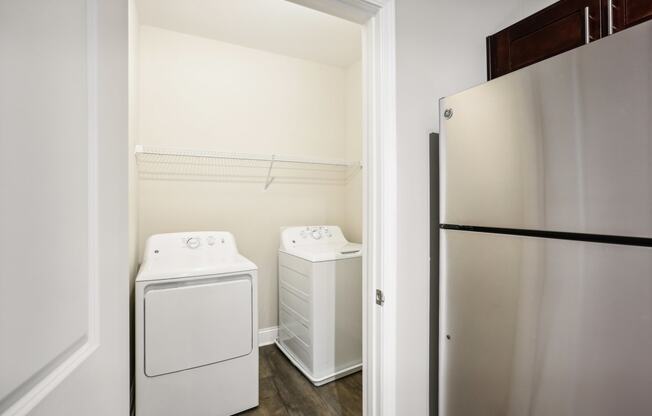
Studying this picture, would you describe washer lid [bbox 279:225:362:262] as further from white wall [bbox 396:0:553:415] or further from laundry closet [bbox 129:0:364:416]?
white wall [bbox 396:0:553:415]

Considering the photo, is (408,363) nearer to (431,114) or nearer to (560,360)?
(560,360)

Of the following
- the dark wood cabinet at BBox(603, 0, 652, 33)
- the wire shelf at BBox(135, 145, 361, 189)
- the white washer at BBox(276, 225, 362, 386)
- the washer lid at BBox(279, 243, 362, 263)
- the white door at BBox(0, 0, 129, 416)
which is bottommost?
the white washer at BBox(276, 225, 362, 386)

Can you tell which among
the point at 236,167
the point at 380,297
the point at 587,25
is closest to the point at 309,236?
the point at 236,167

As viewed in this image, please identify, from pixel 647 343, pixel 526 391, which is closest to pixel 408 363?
pixel 526 391

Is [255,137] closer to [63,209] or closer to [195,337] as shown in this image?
[195,337]

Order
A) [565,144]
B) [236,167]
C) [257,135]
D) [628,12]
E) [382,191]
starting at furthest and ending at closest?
[257,135] < [236,167] < [382,191] < [628,12] < [565,144]

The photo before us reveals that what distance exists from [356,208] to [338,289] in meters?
0.97

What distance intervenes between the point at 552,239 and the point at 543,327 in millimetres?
250

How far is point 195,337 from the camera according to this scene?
67.7 inches

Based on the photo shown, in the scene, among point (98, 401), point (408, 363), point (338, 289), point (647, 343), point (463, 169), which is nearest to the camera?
point (98, 401)

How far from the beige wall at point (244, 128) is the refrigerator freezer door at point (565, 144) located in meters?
1.86

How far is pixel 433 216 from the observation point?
1.26 meters

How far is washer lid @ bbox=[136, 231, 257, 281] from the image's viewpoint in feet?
5.67

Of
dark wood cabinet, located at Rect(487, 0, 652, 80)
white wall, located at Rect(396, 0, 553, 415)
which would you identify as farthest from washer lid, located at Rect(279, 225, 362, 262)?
dark wood cabinet, located at Rect(487, 0, 652, 80)
